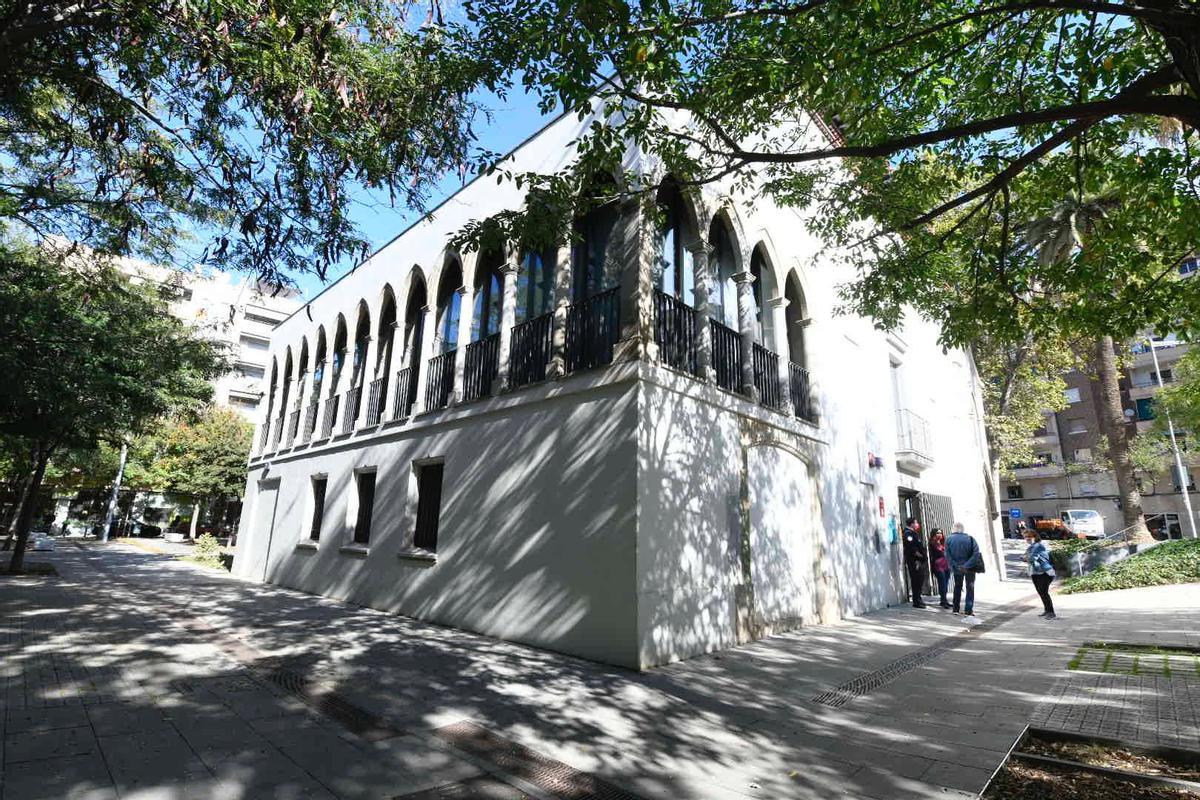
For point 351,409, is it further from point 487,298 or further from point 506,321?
point 506,321

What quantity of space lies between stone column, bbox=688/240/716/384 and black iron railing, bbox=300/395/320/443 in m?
12.0

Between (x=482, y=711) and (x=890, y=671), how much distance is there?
4.83 meters

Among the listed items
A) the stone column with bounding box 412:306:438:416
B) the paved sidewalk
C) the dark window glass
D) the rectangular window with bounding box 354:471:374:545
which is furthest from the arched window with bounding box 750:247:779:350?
the dark window glass

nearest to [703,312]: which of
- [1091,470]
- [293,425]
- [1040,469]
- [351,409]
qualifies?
[351,409]

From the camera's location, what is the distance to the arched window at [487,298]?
35.8 ft

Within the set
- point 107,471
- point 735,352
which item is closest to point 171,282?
point 735,352

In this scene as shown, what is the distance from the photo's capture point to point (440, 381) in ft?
37.1

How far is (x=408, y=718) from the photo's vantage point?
4949 mm

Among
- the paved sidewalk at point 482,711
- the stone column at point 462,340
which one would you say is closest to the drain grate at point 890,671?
the paved sidewalk at point 482,711

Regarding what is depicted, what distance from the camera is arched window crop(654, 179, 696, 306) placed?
29.6ft

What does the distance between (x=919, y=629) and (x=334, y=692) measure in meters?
9.10

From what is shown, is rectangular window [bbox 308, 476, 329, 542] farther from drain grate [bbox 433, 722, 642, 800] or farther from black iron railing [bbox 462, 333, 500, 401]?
drain grate [bbox 433, 722, 642, 800]

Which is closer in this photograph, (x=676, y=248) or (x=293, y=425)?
(x=676, y=248)

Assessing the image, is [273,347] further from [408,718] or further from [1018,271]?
[1018,271]
